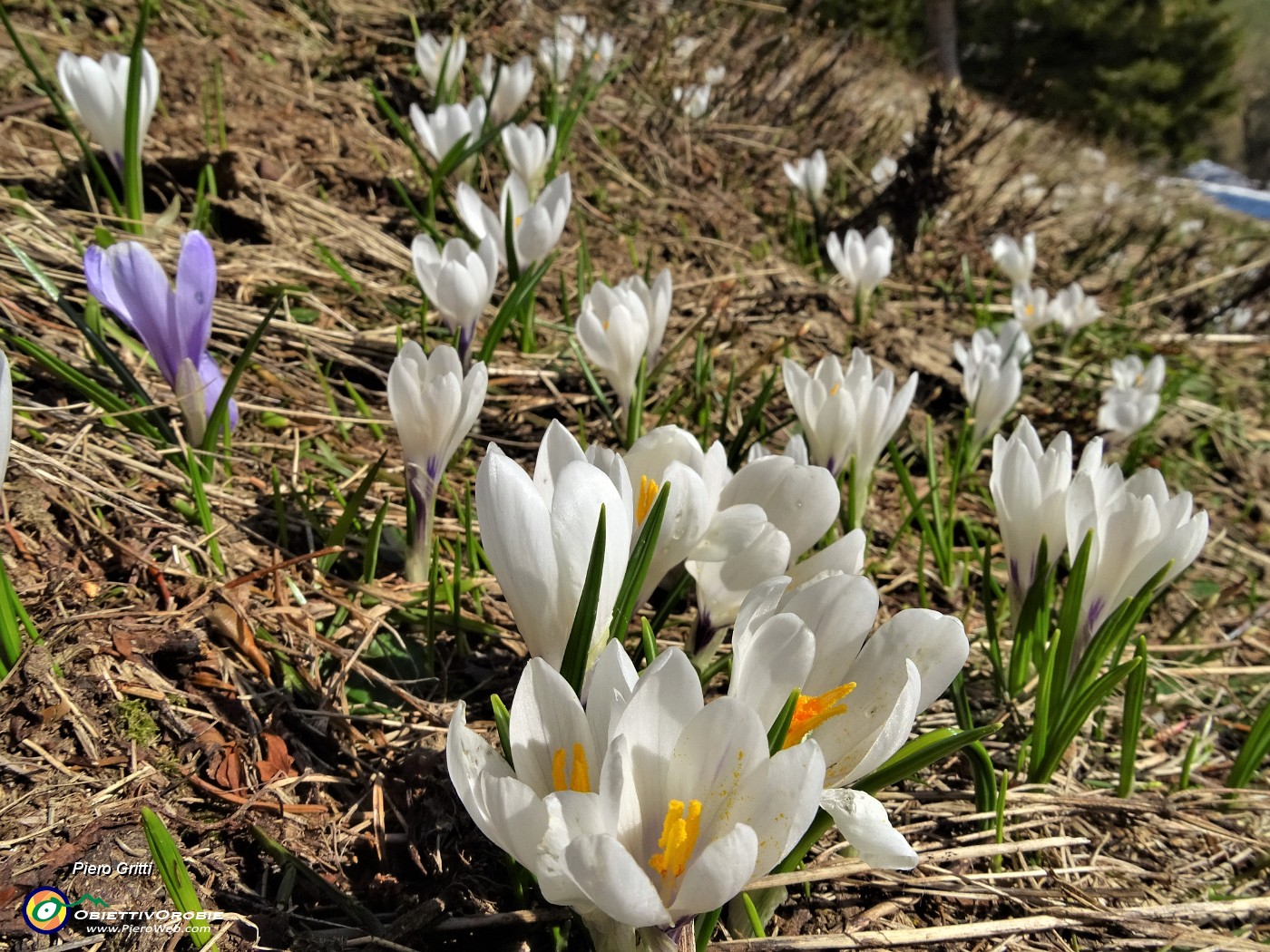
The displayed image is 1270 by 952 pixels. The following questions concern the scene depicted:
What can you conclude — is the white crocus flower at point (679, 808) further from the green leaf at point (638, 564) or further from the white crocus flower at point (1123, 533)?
the white crocus flower at point (1123, 533)

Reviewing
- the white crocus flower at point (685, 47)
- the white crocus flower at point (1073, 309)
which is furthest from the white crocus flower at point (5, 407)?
the white crocus flower at point (685, 47)

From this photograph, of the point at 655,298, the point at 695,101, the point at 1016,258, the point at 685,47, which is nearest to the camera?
the point at 655,298

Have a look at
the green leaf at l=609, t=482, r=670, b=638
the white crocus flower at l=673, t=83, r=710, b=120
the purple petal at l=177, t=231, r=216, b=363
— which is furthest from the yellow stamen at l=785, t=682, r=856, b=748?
the white crocus flower at l=673, t=83, r=710, b=120

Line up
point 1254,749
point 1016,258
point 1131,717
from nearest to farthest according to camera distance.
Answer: point 1131,717 < point 1254,749 < point 1016,258

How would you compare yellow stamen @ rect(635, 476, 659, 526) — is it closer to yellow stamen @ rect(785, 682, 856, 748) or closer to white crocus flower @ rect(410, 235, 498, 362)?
yellow stamen @ rect(785, 682, 856, 748)

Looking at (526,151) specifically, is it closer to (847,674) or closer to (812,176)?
(812,176)

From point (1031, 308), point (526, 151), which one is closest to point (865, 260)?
point (1031, 308)

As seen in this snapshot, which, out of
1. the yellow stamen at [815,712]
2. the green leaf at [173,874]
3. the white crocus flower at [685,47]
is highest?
the white crocus flower at [685,47]
